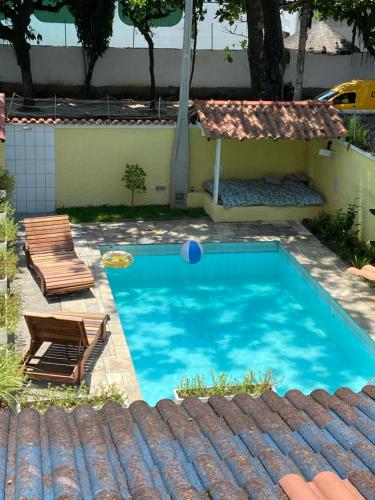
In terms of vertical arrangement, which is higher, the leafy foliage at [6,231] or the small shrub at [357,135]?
the small shrub at [357,135]

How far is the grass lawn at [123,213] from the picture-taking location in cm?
1811

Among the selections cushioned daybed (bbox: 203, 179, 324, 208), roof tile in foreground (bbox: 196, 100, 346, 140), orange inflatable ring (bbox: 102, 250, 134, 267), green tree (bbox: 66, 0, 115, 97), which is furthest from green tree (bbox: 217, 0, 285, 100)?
green tree (bbox: 66, 0, 115, 97)

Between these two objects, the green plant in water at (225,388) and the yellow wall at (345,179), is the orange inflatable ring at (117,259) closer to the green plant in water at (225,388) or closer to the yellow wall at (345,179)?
the green plant in water at (225,388)

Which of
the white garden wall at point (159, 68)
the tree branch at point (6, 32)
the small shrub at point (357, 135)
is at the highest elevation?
the tree branch at point (6, 32)

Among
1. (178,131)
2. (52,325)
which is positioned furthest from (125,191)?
(52,325)

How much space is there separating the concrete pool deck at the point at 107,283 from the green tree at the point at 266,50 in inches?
204

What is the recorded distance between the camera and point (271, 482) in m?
4.72

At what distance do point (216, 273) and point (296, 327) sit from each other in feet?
10.1

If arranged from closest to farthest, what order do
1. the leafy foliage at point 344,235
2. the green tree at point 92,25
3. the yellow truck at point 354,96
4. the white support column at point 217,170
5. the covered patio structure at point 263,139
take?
1. the leafy foliage at point 344,235
2. the covered patio structure at point 263,139
3. the white support column at point 217,170
4. the yellow truck at point 354,96
5. the green tree at point 92,25

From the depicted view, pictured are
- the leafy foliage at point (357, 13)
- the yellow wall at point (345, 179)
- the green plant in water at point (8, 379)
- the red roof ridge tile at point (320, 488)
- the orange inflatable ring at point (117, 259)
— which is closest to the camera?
the red roof ridge tile at point (320, 488)

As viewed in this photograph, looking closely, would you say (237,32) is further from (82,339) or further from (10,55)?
(82,339)

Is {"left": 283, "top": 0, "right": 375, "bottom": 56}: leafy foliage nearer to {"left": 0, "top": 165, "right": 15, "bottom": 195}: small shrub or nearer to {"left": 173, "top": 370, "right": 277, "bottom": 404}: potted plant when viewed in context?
{"left": 0, "top": 165, "right": 15, "bottom": 195}: small shrub

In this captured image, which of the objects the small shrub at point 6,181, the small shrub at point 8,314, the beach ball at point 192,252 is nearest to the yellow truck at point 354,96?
the beach ball at point 192,252

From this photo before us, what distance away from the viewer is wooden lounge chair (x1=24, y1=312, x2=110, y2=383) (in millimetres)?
10250
